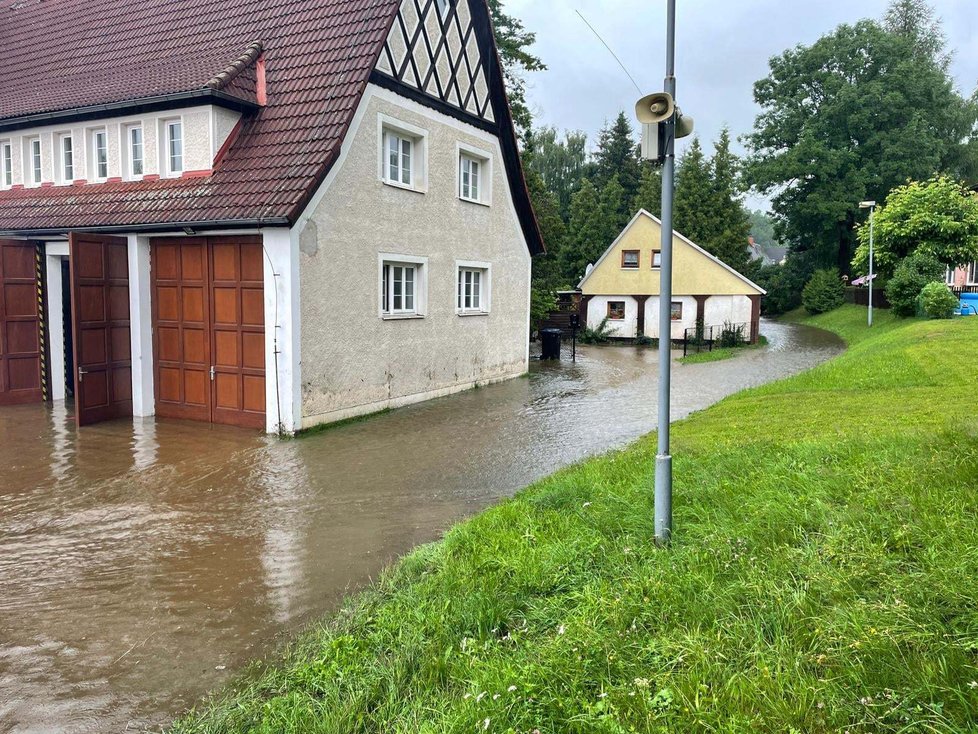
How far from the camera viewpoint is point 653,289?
118 ft

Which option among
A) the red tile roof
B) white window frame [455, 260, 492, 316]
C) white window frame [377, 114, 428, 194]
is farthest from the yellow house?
the red tile roof

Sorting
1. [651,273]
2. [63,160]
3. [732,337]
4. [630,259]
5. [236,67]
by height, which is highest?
[236,67]

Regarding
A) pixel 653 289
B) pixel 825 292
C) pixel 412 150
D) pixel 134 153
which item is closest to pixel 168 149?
pixel 134 153

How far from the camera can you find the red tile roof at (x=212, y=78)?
40.7 ft

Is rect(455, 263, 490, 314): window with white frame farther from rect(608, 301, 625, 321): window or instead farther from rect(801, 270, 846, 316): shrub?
rect(801, 270, 846, 316): shrub

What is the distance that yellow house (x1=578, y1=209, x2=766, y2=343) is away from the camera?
34.9m

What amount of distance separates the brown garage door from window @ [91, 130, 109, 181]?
2.54m

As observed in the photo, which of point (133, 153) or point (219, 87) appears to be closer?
point (219, 87)

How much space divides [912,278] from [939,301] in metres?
3.29

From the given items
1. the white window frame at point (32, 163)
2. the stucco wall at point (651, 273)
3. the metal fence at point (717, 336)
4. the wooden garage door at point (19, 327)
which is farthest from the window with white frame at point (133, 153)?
the stucco wall at point (651, 273)

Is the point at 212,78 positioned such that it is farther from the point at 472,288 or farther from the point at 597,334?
the point at 597,334

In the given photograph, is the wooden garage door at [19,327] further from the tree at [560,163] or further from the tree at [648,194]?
the tree at [560,163]

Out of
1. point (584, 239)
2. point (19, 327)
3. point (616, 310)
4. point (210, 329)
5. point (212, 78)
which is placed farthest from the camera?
point (584, 239)

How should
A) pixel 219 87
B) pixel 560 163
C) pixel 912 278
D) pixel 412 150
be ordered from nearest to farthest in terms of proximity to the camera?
1. pixel 219 87
2. pixel 412 150
3. pixel 912 278
4. pixel 560 163
